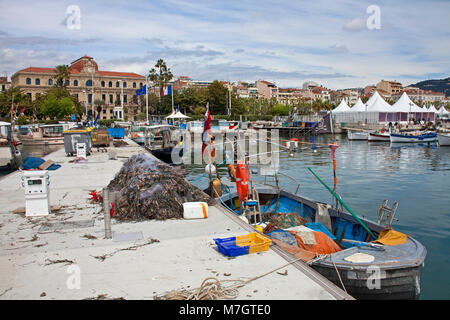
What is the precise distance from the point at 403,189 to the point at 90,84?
114817 millimetres

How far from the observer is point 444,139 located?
46219 millimetres

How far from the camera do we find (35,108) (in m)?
87.8

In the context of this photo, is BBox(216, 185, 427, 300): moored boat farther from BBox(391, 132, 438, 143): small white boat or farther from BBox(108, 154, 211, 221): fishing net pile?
BBox(391, 132, 438, 143): small white boat

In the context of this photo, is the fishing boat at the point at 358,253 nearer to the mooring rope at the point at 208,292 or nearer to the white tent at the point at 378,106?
the mooring rope at the point at 208,292

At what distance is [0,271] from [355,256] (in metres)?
6.35

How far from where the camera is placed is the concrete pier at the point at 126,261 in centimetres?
582

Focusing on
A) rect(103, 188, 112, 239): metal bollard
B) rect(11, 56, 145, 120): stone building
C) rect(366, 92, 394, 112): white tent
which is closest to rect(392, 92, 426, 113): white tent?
rect(366, 92, 394, 112): white tent

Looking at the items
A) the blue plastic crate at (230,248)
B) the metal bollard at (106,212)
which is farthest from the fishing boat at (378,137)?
the metal bollard at (106,212)

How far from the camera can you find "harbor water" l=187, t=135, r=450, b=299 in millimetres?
10875

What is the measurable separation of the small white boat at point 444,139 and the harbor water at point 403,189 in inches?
341

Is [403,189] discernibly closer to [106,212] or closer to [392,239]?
[392,239]

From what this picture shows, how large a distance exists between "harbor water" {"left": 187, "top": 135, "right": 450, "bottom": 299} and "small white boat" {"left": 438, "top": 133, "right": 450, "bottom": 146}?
8.67 meters
